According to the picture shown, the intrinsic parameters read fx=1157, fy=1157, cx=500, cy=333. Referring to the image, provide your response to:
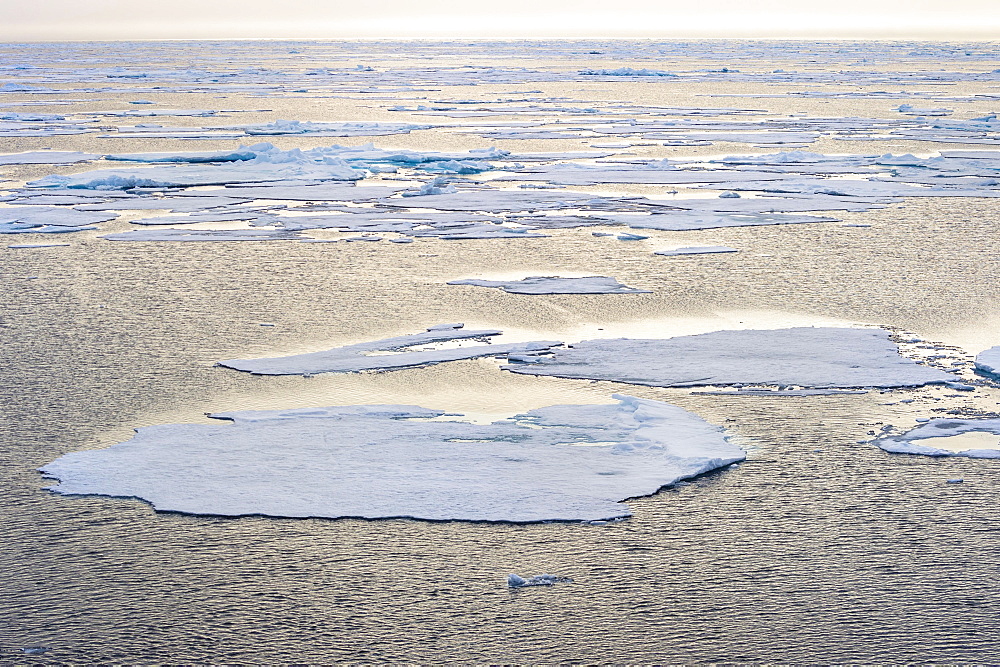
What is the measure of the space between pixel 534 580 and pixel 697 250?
206 inches

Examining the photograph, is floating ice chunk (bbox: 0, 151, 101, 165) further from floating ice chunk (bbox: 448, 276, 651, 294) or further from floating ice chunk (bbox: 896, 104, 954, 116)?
floating ice chunk (bbox: 896, 104, 954, 116)

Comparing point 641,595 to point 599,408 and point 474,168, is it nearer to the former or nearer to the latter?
point 599,408

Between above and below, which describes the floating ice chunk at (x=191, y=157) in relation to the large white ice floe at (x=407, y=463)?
above

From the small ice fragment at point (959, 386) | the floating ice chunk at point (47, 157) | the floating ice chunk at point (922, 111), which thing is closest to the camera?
the small ice fragment at point (959, 386)

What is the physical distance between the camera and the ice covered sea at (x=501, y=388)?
2.96 m

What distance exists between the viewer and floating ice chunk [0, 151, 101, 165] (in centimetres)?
1396

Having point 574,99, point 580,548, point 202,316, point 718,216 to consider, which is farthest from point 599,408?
point 574,99

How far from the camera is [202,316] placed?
20.2 feet

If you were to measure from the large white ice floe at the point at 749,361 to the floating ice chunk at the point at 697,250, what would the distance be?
2.35 meters

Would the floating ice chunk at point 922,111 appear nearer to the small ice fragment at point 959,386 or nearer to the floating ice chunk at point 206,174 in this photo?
the floating ice chunk at point 206,174

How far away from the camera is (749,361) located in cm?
514

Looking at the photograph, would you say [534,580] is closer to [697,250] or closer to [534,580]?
[534,580]

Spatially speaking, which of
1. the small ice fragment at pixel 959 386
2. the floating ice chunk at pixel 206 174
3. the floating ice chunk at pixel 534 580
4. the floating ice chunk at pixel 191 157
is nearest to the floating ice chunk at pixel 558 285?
the small ice fragment at pixel 959 386

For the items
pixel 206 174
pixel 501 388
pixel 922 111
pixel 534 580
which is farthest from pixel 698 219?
pixel 922 111
